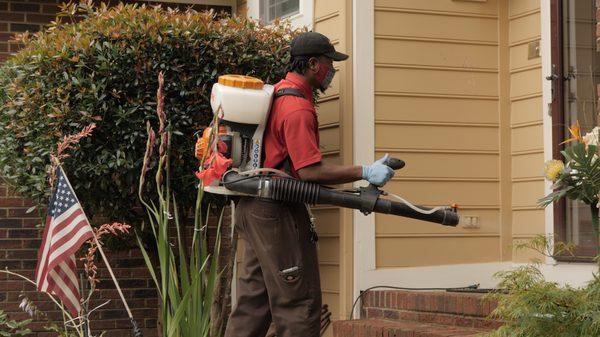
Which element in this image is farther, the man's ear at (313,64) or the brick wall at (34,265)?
the brick wall at (34,265)

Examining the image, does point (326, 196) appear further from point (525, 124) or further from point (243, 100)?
point (525, 124)

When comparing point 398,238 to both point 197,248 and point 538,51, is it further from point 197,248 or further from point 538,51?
point 197,248

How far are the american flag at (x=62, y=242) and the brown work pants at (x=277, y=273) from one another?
99 cm

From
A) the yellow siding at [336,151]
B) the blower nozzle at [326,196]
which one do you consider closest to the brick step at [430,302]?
the yellow siding at [336,151]

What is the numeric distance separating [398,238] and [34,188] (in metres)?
2.58

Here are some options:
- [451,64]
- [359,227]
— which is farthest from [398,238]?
[451,64]

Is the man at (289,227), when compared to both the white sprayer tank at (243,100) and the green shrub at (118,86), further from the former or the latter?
the green shrub at (118,86)

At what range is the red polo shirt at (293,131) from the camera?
5.61m

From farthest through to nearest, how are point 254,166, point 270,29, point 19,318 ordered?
point 19,318
point 270,29
point 254,166

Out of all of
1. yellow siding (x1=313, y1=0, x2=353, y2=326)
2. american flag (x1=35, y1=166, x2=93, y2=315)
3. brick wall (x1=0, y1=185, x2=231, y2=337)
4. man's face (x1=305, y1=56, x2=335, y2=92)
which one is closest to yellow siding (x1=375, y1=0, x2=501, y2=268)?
yellow siding (x1=313, y1=0, x2=353, y2=326)

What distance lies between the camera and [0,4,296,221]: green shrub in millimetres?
7016

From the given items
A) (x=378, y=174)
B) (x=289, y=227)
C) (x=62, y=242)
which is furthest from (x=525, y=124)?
(x=62, y=242)

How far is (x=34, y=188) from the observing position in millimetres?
7371

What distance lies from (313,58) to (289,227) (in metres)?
0.99
